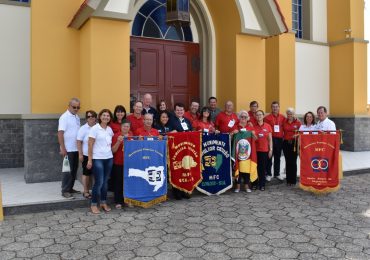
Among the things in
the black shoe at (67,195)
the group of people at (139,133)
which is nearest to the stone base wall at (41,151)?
the group of people at (139,133)

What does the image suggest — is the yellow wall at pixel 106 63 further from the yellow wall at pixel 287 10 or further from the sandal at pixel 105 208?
the yellow wall at pixel 287 10

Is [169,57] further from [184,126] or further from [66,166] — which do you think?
[66,166]

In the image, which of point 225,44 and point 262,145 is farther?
point 225,44

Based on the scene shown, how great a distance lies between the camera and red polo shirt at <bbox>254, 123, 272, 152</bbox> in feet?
23.9

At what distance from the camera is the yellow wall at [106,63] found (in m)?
7.00

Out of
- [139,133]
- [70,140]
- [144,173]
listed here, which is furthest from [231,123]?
[70,140]

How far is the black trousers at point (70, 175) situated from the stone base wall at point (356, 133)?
10666 millimetres

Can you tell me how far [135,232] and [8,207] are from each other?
2.28 metres

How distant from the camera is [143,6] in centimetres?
938

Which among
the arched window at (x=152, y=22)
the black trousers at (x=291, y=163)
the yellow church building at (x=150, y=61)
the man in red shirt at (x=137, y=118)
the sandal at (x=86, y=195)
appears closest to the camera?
the sandal at (x=86, y=195)

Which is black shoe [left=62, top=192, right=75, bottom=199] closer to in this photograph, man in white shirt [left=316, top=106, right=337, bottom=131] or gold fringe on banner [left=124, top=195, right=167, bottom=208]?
gold fringe on banner [left=124, top=195, right=167, bottom=208]

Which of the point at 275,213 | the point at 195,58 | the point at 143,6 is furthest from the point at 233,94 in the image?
the point at 275,213

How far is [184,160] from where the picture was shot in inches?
260

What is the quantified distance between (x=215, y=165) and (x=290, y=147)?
6.39 feet
